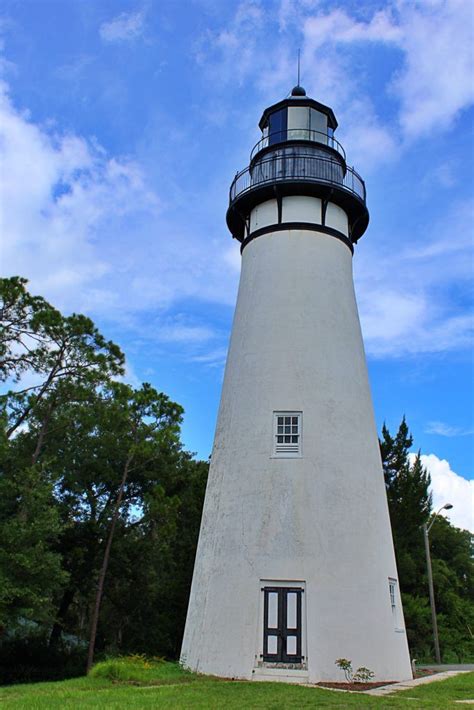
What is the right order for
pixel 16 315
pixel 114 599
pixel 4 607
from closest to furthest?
1. pixel 4 607
2. pixel 16 315
3. pixel 114 599

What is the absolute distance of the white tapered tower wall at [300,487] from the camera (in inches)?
504

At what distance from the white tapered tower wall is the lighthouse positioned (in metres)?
0.03

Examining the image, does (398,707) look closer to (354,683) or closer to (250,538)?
(354,683)

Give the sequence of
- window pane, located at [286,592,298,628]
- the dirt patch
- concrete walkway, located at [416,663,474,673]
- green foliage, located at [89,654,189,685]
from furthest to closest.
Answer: concrete walkway, located at [416,663,474,673] < window pane, located at [286,592,298,628] < green foliage, located at [89,654,189,685] < the dirt patch

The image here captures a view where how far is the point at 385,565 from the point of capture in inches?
549

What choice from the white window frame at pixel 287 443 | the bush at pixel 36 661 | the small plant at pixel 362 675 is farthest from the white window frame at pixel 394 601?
the bush at pixel 36 661

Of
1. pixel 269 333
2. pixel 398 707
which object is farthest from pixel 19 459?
pixel 398 707

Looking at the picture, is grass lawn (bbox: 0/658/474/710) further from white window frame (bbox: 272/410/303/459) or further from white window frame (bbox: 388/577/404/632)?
white window frame (bbox: 272/410/303/459)

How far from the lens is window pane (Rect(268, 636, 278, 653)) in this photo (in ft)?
41.2

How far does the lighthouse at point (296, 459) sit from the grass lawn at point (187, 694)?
1203 mm

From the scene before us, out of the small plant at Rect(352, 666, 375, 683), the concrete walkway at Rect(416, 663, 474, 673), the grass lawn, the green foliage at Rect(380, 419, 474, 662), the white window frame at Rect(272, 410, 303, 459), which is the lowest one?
the grass lawn

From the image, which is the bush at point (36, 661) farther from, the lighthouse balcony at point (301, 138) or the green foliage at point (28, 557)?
the lighthouse balcony at point (301, 138)

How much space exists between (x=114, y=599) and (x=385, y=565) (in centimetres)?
1522

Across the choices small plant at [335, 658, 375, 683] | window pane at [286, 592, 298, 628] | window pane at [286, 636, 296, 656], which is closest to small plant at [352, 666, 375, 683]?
small plant at [335, 658, 375, 683]
